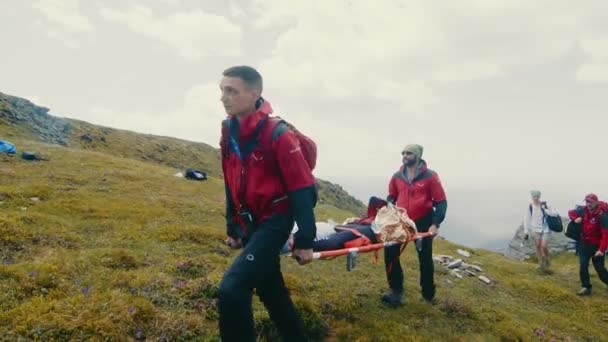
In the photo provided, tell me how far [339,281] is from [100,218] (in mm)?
10955

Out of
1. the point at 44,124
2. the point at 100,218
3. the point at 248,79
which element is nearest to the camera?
the point at 248,79

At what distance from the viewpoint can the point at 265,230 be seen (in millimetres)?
6199

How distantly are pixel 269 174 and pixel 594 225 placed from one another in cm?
1631

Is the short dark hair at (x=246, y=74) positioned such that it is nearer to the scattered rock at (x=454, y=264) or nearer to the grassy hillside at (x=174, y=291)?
the grassy hillside at (x=174, y=291)

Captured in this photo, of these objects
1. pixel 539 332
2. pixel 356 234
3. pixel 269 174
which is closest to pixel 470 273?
pixel 539 332

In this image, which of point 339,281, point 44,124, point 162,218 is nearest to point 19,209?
point 162,218

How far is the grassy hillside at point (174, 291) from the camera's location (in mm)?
8078

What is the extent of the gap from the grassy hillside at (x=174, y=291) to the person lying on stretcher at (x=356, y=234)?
→ 135 cm

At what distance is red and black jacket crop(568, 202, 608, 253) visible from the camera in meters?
17.1

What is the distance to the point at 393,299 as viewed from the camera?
470 inches

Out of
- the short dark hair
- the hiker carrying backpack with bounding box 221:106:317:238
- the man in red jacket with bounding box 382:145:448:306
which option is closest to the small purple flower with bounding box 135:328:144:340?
the hiker carrying backpack with bounding box 221:106:317:238

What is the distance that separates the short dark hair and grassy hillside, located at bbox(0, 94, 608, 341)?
15.1 ft

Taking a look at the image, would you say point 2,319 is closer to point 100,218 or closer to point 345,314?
point 345,314

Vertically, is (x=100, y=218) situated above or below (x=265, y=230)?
below
